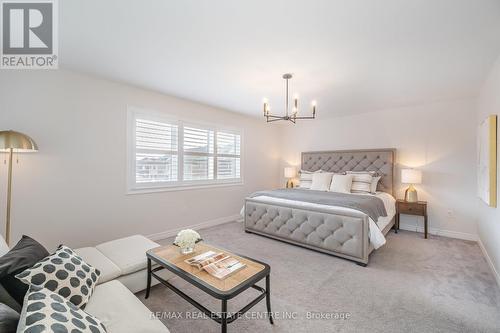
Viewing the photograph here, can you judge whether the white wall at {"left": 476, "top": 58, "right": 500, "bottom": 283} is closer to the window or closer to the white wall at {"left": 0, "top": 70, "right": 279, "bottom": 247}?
the window

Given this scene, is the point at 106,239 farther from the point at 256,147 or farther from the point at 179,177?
the point at 256,147

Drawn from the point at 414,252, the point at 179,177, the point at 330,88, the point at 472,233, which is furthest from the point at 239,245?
the point at 472,233

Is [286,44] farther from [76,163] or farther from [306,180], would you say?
[306,180]

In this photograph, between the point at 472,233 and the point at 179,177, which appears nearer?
the point at 472,233

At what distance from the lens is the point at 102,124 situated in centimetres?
306

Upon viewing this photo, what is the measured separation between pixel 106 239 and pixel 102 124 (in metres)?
1.64

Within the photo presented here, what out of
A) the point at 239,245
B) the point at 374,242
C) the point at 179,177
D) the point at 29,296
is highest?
the point at 179,177

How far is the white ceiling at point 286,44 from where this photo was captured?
170 centimetres

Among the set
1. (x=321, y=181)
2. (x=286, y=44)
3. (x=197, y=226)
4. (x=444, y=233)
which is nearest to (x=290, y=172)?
(x=321, y=181)

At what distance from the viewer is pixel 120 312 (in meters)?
1.32

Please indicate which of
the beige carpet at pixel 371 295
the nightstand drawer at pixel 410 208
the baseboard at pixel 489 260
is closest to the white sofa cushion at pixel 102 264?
the beige carpet at pixel 371 295

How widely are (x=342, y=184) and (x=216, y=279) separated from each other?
11.2 feet

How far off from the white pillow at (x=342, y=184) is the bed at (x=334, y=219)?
0.63 meters

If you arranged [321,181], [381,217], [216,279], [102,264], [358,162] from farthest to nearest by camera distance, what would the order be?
1. [358,162]
2. [321,181]
3. [381,217]
4. [102,264]
5. [216,279]
